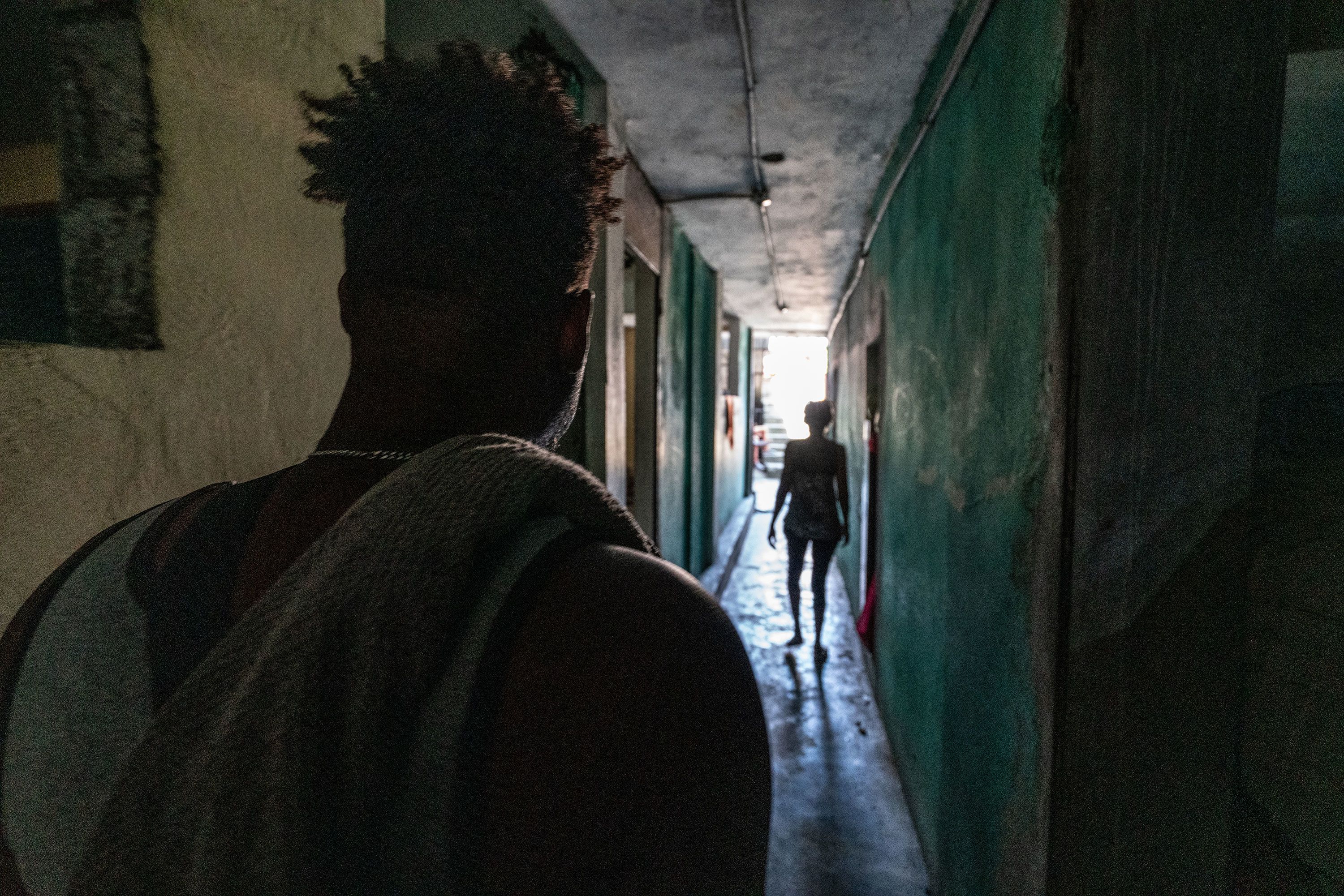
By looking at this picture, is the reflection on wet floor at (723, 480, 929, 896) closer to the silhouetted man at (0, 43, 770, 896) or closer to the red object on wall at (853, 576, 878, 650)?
the red object on wall at (853, 576, 878, 650)

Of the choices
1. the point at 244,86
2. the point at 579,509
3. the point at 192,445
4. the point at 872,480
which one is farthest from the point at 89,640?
the point at 872,480

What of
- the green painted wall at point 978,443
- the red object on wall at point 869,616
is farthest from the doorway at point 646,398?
the green painted wall at point 978,443

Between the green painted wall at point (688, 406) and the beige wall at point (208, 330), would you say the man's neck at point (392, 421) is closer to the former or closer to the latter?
the beige wall at point (208, 330)

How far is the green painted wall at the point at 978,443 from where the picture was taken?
1600mm

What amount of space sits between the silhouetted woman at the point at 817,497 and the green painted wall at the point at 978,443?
4.18ft

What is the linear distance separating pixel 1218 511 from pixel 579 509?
141 cm

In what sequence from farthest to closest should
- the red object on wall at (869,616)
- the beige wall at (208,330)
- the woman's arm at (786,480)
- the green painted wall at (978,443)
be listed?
the woman's arm at (786,480) → the red object on wall at (869,616) → the green painted wall at (978,443) → the beige wall at (208,330)

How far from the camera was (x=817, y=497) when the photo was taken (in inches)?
187

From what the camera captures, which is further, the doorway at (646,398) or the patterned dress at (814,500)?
the doorway at (646,398)

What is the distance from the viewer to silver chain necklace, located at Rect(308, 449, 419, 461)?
2.48 feet

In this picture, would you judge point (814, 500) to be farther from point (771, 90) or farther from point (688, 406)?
point (771, 90)

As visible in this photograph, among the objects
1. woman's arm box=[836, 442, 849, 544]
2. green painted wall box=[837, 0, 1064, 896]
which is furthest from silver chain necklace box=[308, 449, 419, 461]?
woman's arm box=[836, 442, 849, 544]

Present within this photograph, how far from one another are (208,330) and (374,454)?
1.03m

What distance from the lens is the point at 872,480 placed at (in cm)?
485
